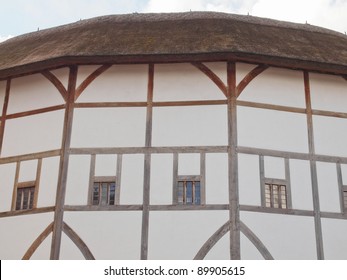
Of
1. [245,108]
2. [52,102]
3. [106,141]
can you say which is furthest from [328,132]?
[52,102]

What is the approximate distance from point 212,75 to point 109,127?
2.94 m

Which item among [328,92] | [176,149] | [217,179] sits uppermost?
[328,92]

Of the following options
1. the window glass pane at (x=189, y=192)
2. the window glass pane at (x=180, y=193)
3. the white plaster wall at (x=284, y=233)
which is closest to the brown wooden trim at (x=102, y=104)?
the window glass pane at (x=180, y=193)

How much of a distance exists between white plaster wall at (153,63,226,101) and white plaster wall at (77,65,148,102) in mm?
374

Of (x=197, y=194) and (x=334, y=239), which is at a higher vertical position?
(x=197, y=194)

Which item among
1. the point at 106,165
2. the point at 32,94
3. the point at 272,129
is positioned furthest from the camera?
the point at 32,94

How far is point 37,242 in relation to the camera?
13289mm

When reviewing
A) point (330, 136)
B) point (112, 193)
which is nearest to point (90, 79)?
point (112, 193)

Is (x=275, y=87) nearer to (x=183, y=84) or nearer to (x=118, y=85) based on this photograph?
(x=183, y=84)

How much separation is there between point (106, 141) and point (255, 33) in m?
5.19

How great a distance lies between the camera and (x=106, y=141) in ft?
45.6

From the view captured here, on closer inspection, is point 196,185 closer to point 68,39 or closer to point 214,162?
point 214,162

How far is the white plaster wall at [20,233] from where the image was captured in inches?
527

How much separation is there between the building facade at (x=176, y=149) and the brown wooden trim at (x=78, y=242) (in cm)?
2
